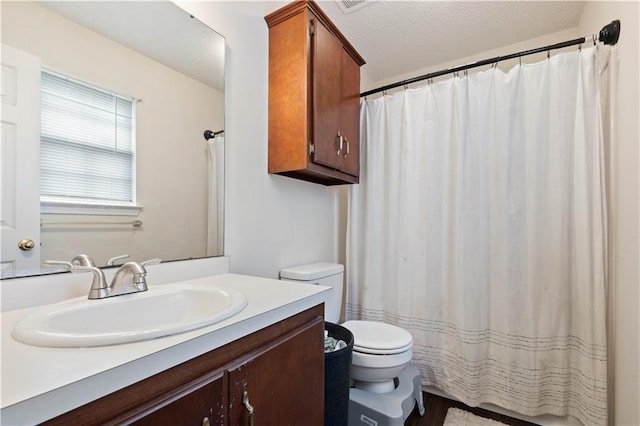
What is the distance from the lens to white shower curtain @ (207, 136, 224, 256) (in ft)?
3.95

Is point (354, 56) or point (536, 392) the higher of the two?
point (354, 56)

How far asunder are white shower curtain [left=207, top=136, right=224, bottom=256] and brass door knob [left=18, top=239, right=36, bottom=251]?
0.53 m

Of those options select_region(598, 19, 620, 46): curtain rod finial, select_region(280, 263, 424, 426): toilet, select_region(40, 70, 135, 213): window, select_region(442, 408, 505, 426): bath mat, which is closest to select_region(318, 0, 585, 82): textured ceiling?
select_region(598, 19, 620, 46): curtain rod finial

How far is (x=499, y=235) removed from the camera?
1.57 meters

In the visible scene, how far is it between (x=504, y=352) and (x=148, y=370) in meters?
1.74

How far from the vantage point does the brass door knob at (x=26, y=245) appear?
74cm

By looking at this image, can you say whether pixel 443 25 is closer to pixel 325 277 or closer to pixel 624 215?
pixel 624 215

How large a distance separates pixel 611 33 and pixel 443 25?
34.3 inches

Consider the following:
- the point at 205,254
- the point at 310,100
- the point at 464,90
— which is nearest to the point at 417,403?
the point at 205,254

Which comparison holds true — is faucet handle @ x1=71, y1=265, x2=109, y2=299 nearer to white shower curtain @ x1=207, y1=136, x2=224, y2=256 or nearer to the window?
the window

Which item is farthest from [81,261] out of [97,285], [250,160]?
[250,160]

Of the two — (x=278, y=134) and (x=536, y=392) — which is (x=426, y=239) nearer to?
(x=536, y=392)

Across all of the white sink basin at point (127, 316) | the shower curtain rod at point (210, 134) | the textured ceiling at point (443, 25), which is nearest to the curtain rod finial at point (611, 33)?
the textured ceiling at point (443, 25)

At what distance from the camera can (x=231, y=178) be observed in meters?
1.28
